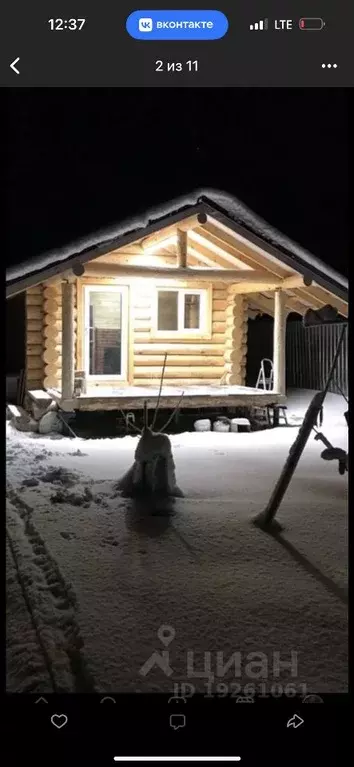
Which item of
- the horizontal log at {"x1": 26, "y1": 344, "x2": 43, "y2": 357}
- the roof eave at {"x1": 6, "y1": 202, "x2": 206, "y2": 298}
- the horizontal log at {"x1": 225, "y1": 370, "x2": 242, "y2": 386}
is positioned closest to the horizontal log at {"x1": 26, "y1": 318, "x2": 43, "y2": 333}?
the horizontal log at {"x1": 26, "y1": 344, "x2": 43, "y2": 357}

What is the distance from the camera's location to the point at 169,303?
42.7 ft

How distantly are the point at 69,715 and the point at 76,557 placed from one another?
2465 millimetres

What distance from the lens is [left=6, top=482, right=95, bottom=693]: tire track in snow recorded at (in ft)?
8.35

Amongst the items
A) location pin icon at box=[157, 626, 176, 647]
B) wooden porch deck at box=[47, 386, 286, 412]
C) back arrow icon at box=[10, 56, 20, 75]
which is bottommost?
location pin icon at box=[157, 626, 176, 647]

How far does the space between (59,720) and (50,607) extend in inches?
63.7

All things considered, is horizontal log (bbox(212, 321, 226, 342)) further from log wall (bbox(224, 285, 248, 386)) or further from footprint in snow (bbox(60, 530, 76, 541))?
footprint in snow (bbox(60, 530, 76, 541))

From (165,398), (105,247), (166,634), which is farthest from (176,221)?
(166,634)

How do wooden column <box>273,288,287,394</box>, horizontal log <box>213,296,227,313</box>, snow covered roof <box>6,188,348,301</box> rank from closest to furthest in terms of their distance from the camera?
snow covered roof <box>6,188,348,301</box>, wooden column <box>273,288,287,394</box>, horizontal log <box>213,296,227,313</box>

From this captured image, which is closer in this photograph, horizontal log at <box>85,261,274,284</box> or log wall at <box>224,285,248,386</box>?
horizontal log at <box>85,261,274,284</box>

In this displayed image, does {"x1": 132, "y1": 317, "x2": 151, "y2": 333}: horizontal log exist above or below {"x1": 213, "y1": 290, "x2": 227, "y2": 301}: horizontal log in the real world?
below

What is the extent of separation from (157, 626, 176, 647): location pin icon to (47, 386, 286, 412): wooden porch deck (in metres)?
7.05

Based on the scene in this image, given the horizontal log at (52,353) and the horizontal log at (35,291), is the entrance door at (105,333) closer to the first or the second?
the horizontal log at (52,353)

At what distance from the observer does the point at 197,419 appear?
12172mm

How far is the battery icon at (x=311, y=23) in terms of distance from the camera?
2057mm
